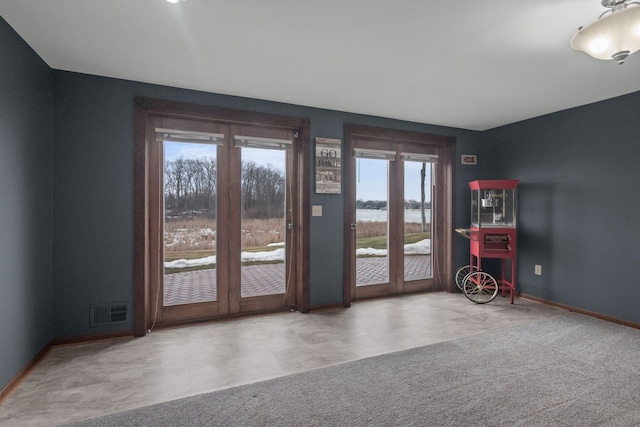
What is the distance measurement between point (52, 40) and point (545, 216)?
5.41 meters

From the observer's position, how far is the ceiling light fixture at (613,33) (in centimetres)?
174

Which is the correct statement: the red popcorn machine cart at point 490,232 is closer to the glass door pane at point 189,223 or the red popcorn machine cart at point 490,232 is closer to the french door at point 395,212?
the french door at point 395,212

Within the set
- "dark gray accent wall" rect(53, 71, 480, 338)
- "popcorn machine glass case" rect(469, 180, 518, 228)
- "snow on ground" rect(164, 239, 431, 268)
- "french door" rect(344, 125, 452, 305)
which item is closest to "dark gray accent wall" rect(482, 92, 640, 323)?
"popcorn machine glass case" rect(469, 180, 518, 228)

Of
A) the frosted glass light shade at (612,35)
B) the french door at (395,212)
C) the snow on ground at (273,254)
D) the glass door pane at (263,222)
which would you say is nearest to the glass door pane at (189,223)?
the snow on ground at (273,254)

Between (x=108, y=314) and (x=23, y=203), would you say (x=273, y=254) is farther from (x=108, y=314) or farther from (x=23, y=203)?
(x=23, y=203)

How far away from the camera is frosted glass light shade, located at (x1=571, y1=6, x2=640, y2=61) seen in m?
1.74

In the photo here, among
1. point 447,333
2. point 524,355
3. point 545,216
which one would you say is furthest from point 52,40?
point 545,216

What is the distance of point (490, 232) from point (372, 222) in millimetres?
1546

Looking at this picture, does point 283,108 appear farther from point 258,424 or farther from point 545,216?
point 545,216

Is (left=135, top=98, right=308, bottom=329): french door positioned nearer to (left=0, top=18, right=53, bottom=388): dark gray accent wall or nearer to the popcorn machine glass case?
(left=0, top=18, right=53, bottom=388): dark gray accent wall

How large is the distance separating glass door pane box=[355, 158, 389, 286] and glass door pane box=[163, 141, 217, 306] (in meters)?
1.86

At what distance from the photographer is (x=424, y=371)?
242 centimetres

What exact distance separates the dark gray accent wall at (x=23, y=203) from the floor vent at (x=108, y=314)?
1.06 ft

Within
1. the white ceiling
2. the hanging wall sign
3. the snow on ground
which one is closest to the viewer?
the white ceiling
